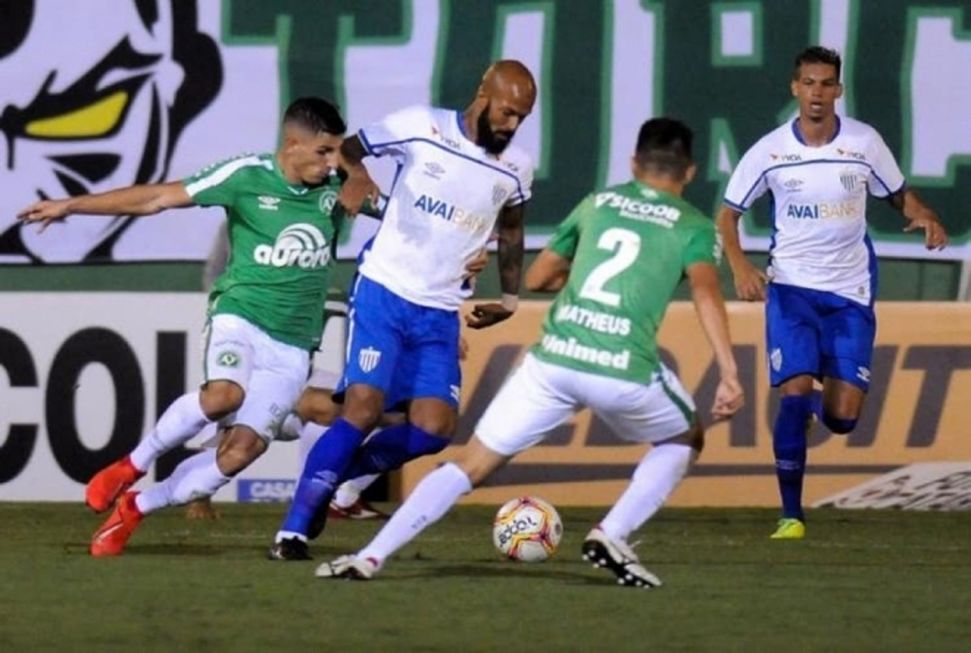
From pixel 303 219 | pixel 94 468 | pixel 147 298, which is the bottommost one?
pixel 94 468

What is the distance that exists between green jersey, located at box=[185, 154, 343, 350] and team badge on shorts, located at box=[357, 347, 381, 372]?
39.0 inches

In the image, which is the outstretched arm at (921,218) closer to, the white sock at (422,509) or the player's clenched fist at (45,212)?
the white sock at (422,509)

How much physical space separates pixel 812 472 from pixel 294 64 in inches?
149

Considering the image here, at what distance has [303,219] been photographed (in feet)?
36.3

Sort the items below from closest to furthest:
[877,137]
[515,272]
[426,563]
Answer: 1. [426,563]
2. [515,272]
3. [877,137]

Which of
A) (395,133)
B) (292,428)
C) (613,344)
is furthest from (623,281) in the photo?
(292,428)

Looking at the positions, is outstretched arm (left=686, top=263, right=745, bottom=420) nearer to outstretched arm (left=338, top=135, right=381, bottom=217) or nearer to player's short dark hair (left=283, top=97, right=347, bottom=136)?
outstretched arm (left=338, top=135, right=381, bottom=217)

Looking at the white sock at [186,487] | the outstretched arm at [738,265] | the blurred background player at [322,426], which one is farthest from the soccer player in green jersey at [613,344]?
the blurred background player at [322,426]

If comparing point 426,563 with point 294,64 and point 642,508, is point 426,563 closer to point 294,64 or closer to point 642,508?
point 642,508

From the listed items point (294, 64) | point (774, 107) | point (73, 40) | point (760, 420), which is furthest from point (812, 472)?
point (73, 40)

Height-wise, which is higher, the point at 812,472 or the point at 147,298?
the point at 147,298

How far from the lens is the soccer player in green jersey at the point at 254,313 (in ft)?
35.4

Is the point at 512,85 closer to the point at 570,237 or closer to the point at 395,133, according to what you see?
the point at 395,133

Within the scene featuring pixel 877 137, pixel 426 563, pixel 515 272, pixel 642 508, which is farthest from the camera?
pixel 877 137
